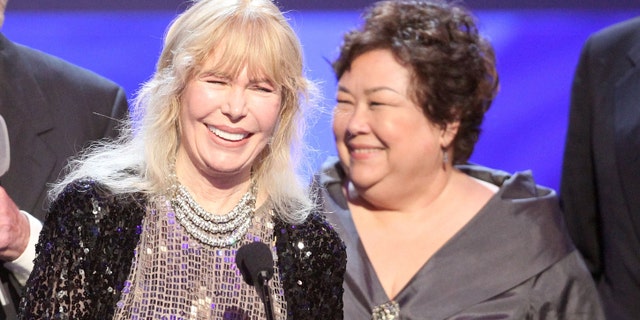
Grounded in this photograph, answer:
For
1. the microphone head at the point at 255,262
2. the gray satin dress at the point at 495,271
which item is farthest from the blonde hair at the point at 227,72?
the gray satin dress at the point at 495,271

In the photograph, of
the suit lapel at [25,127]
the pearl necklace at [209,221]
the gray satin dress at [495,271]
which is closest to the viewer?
the pearl necklace at [209,221]

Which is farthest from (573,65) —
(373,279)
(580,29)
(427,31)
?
(373,279)

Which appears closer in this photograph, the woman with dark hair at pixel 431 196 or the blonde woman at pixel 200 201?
the blonde woman at pixel 200 201

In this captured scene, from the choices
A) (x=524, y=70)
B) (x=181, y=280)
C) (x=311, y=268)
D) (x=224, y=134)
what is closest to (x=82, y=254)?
(x=181, y=280)

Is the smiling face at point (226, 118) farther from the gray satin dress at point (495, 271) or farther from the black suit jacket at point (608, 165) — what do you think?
the black suit jacket at point (608, 165)

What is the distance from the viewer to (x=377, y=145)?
2691 millimetres

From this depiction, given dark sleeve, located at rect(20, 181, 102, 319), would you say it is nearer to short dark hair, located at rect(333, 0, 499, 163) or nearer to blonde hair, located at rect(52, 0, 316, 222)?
blonde hair, located at rect(52, 0, 316, 222)

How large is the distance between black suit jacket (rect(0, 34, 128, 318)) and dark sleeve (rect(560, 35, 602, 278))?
4.25ft

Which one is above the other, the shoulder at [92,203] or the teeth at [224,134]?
the teeth at [224,134]

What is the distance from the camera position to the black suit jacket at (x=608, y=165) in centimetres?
272

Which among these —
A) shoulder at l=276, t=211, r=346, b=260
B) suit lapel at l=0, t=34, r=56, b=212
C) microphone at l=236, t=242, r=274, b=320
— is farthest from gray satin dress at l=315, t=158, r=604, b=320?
microphone at l=236, t=242, r=274, b=320

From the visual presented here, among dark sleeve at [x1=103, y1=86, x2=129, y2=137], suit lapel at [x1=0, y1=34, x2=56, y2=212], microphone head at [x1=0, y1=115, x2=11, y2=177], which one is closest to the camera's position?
microphone head at [x1=0, y1=115, x2=11, y2=177]

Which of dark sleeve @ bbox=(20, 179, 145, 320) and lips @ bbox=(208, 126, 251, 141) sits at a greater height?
lips @ bbox=(208, 126, 251, 141)

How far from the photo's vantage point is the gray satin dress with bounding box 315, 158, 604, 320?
2.52m
